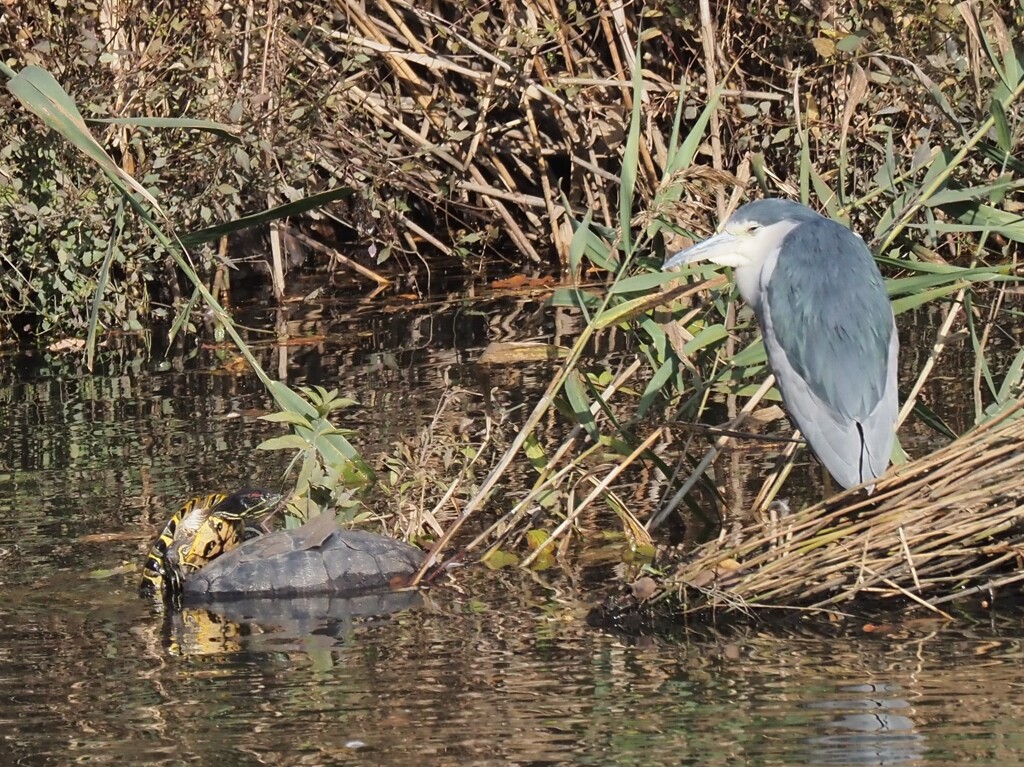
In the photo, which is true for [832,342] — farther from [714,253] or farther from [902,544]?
[902,544]

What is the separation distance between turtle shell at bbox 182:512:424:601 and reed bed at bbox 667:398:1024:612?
3.23 feet

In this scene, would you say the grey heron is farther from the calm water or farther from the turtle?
the turtle

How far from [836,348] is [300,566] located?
1.72 meters

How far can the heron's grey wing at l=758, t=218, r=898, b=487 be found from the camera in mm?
4250

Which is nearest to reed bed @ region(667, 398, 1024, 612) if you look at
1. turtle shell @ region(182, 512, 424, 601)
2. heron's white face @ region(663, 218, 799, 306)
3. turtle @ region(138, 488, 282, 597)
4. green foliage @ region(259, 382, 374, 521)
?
heron's white face @ region(663, 218, 799, 306)

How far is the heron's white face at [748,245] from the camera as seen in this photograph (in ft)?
14.8

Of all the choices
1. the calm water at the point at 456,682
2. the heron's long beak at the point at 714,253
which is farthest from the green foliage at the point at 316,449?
the heron's long beak at the point at 714,253

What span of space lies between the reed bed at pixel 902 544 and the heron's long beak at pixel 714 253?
2.51ft

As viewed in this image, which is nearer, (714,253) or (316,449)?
(714,253)

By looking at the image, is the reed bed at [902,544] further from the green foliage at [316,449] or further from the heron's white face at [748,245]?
the green foliage at [316,449]

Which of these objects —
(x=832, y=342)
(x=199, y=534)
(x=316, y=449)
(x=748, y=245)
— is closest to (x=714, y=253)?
(x=748, y=245)

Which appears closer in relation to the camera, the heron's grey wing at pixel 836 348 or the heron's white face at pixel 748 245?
the heron's grey wing at pixel 836 348

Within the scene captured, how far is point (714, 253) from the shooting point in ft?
14.8

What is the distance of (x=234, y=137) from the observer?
4.69 m
